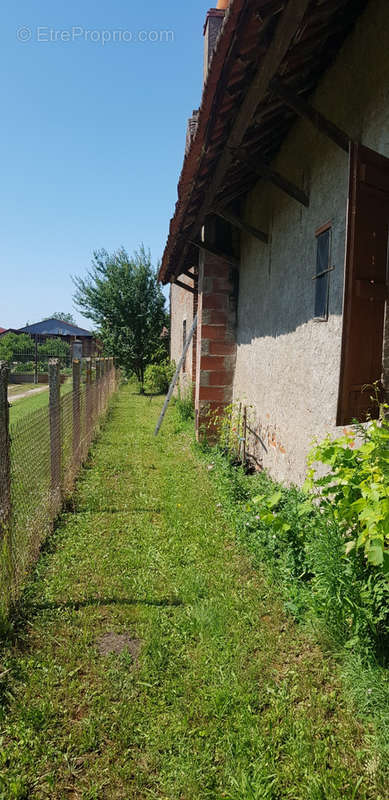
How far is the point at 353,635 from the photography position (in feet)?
7.20

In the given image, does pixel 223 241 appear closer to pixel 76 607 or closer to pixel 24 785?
pixel 76 607

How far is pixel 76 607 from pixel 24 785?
3.69ft

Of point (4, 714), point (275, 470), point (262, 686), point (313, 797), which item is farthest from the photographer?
point (275, 470)

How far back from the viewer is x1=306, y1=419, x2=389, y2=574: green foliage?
1.64 metres

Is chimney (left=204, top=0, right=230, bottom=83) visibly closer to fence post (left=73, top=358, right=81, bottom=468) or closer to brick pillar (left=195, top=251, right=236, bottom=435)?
brick pillar (left=195, top=251, right=236, bottom=435)

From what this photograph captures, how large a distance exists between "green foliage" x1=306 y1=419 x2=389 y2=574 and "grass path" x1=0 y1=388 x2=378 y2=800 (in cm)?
74

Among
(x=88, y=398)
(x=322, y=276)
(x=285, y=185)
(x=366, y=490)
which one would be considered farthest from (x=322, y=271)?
(x=88, y=398)

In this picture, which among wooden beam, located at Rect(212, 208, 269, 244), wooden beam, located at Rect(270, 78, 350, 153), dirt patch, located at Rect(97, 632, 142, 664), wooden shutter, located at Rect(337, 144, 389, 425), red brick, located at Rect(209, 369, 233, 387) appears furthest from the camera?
red brick, located at Rect(209, 369, 233, 387)

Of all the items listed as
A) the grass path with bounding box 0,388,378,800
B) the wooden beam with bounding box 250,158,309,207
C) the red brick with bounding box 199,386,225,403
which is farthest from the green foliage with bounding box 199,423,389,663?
the red brick with bounding box 199,386,225,403

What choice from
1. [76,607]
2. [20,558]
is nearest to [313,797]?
[76,607]

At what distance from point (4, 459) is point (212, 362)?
13.7ft

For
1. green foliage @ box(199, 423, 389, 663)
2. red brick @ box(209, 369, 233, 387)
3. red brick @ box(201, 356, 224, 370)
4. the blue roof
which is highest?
the blue roof

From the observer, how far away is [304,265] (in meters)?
3.69

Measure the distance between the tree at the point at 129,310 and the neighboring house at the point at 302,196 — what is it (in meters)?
12.0
